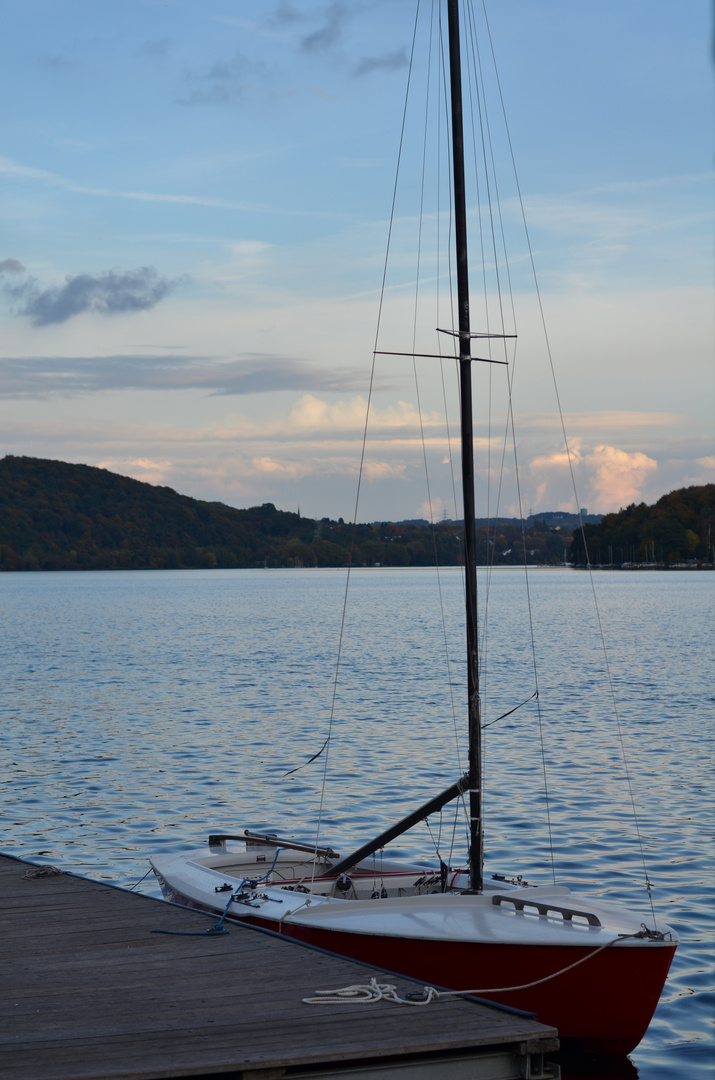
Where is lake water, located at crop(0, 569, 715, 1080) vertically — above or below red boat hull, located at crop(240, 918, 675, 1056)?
below

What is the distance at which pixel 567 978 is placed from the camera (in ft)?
27.6

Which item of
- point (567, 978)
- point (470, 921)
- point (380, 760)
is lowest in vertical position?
point (380, 760)

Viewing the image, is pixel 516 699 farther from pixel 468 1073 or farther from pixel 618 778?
pixel 468 1073

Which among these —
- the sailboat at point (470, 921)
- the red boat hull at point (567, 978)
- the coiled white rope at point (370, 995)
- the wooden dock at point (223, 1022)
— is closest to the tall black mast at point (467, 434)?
the sailboat at point (470, 921)

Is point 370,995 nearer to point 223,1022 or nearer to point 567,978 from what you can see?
point 223,1022

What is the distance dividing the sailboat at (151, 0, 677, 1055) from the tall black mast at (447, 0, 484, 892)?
1 cm

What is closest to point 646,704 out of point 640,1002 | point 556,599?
A: point 640,1002

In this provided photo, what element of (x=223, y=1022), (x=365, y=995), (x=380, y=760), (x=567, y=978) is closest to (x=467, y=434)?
(x=567, y=978)

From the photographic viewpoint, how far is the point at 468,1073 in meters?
6.73

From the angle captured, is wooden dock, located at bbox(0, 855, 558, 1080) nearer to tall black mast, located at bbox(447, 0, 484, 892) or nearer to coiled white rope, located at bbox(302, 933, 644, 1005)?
coiled white rope, located at bbox(302, 933, 644, 1005)

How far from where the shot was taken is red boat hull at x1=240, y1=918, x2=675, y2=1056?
8359mm

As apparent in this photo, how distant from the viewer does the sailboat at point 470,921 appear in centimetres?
842

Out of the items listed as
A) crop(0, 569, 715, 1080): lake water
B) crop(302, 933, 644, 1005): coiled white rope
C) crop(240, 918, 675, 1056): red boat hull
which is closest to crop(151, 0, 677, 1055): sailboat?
crop(240, 918, 675, 1056): red boat hull

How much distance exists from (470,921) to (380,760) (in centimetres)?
1498
